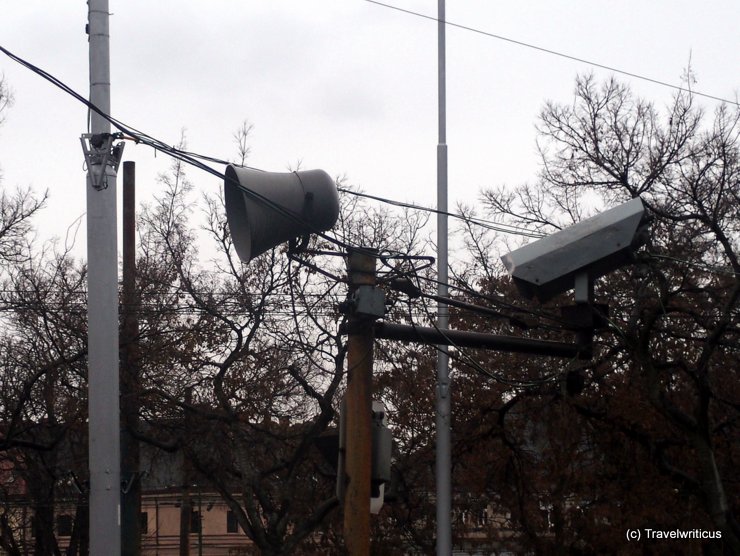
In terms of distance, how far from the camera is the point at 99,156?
314 inches

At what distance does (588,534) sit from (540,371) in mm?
4578

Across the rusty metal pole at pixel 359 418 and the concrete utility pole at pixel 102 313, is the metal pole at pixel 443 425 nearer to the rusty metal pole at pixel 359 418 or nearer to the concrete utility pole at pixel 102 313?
the rusty metal pole at pixel 359 418

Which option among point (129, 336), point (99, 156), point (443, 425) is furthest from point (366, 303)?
point (129, 336)

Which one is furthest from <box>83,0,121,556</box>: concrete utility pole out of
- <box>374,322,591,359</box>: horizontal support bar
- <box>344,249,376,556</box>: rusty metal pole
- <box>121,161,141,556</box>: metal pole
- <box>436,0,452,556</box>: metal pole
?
<box>121,161,141,556</box>: metal pole

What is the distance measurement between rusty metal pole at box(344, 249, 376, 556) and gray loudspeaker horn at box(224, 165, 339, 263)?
19.7 inches

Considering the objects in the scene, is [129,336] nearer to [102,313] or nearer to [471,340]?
[471,340]

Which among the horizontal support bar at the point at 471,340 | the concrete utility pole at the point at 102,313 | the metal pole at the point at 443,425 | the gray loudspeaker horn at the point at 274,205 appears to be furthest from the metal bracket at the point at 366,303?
the metal pole at the point at 443,425

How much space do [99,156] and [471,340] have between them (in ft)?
12.2

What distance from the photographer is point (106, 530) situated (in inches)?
296

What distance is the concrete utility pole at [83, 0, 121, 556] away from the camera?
7535mm

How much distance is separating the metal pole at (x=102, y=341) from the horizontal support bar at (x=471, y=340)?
233 centimetres

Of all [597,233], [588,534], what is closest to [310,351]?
[588,534]

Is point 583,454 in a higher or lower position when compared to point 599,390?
lower

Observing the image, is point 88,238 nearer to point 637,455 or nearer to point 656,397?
point 656,397
